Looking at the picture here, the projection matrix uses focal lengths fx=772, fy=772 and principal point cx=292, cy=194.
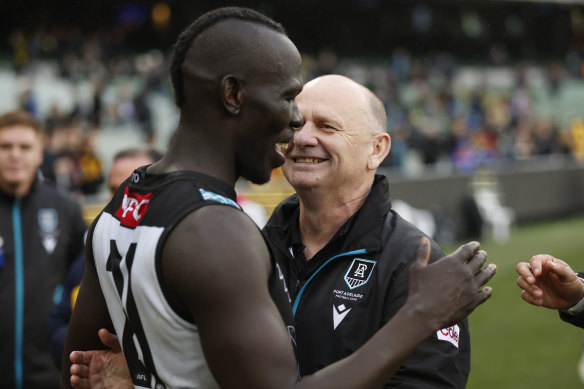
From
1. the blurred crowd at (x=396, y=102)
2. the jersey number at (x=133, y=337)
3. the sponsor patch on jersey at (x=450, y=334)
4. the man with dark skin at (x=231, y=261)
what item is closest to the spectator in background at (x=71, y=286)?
the jersey number at (x=133, y=337)

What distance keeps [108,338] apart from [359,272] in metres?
0.95

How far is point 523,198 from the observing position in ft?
63.1

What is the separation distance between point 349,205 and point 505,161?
17.5m

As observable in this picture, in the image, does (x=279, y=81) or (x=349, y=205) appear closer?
(x=279, y=81)

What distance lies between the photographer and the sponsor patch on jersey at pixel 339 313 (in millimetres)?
2744

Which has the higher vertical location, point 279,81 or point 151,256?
point 279,81

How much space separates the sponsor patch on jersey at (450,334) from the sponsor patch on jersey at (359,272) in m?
0.33

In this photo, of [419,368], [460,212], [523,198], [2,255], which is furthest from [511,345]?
[523,198]

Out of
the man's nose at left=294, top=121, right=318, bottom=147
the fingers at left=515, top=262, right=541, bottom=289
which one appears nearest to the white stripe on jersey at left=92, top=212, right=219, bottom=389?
the man's nose at left=294, top=121, right=318, bottom=147

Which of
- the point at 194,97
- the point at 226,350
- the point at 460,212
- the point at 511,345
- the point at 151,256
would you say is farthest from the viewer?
the point at 460,212

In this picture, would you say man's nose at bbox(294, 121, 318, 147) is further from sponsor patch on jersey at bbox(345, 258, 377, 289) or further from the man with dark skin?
the man with dark skin

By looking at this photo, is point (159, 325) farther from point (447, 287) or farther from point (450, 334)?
point (450, 334)

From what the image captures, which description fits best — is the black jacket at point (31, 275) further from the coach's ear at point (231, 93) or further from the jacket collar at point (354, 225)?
the coach's ear at point (231, 93)

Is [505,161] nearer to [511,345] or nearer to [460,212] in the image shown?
[460,212]
